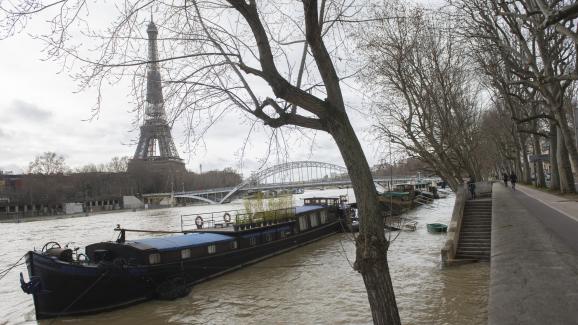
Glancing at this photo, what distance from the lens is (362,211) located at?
16.6 ft

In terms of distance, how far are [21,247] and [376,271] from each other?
42.0 m

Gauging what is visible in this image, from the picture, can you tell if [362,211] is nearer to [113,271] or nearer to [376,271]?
[376,271]

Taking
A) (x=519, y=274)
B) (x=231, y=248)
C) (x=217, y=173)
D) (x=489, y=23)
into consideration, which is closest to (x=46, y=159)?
(x=217, y=173)

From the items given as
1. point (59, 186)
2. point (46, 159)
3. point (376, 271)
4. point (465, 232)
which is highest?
point (46, 159)

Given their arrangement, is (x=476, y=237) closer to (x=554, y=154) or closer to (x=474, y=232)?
(x=474, y=232)

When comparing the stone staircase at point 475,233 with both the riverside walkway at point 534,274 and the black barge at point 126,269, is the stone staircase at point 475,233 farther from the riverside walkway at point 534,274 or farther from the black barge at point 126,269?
the black barge at point 126,269

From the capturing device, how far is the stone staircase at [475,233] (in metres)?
18.9

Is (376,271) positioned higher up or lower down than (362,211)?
lower down

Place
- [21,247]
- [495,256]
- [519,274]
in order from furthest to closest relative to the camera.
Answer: [21,247]
[495,256]
[519,274]

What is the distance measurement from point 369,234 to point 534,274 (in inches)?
173

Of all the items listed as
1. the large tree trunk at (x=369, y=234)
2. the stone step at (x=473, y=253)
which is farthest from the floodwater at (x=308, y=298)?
the large tree trunk at (x=369, y=234)

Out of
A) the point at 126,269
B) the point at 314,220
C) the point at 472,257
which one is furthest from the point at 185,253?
the point at 314,220

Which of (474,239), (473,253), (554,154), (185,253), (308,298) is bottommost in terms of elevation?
(308,298)

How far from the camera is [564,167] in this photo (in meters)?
26.3
